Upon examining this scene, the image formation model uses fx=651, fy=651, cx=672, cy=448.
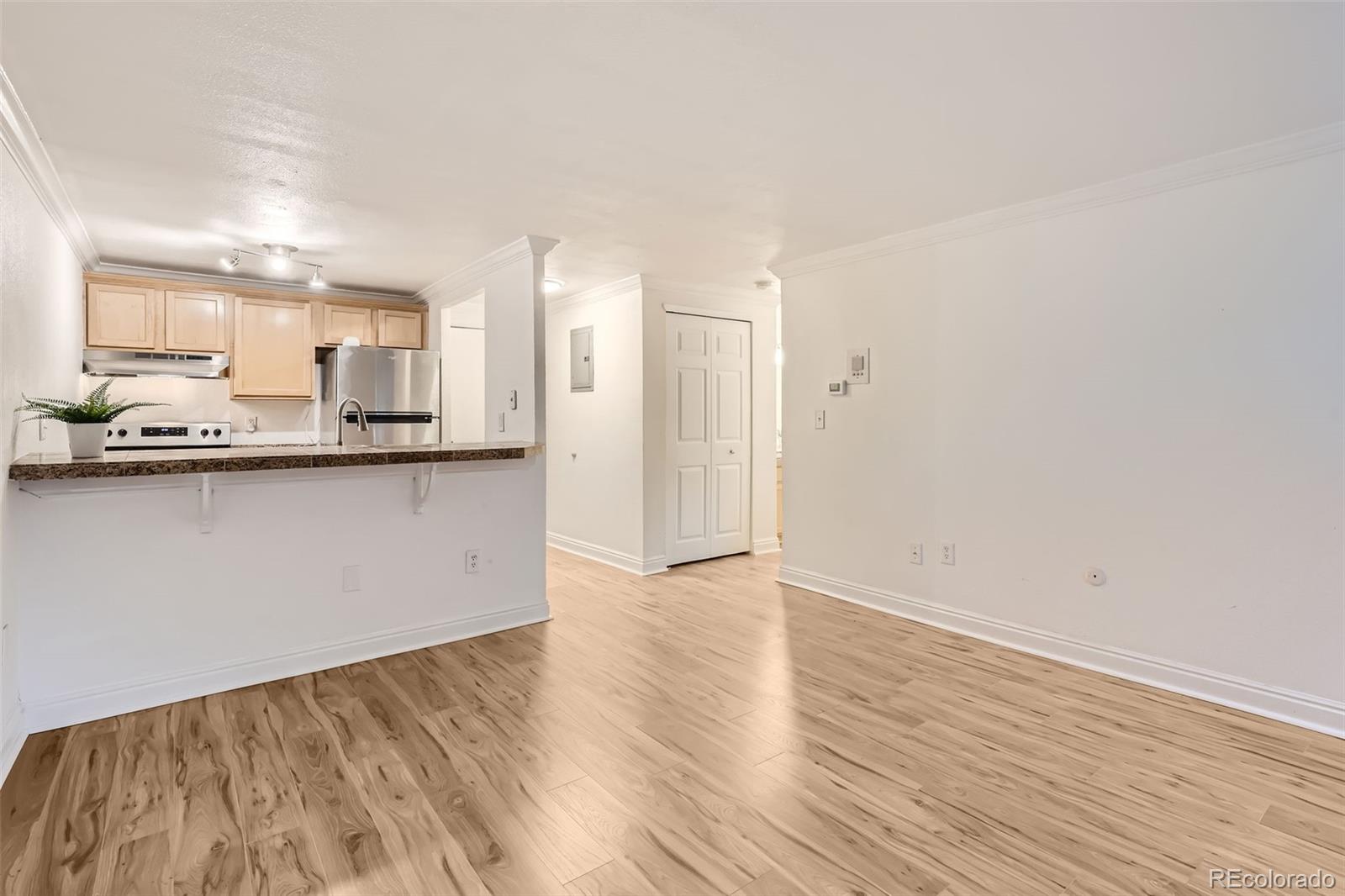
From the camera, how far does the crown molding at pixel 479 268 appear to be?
3.82 metres

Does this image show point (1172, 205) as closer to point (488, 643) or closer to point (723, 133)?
point (723, 133)

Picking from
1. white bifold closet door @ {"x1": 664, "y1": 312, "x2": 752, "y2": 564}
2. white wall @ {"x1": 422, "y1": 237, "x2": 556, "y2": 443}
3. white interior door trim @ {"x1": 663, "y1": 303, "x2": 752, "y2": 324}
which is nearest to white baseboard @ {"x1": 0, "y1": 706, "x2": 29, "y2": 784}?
white wall @ {"x1": 422, "y1": 237, "x2": 556, "y2": 443}

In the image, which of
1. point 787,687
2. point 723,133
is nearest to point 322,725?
point 787,687

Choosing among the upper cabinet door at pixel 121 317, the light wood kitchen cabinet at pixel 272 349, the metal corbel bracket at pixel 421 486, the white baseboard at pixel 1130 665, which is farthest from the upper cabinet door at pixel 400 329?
the white baseboard at pixel 1130 665

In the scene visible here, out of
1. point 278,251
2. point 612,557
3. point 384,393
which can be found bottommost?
point 612,557

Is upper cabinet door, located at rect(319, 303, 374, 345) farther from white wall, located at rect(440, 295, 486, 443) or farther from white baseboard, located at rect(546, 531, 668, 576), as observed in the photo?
white baseboard, located at rect(546, 531, 668, 576)

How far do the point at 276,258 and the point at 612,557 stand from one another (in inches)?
122

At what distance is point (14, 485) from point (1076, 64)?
3862 mm

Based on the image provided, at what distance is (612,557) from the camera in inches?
207

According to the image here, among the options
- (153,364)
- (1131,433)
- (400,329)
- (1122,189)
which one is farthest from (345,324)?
(1131,433)

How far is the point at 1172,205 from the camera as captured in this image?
2.79 m

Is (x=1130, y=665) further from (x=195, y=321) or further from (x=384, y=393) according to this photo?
(x=195, y=321)

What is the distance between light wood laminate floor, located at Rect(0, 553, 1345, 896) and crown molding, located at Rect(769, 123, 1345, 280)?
2185 mm

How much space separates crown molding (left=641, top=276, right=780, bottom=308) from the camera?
16.3ft
